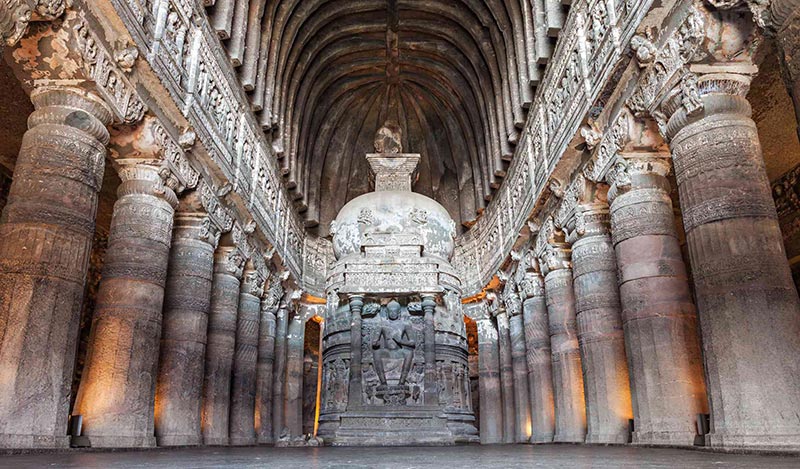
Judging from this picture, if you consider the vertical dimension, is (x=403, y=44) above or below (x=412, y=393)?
above

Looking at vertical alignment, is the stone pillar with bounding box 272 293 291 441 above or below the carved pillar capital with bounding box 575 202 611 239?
below

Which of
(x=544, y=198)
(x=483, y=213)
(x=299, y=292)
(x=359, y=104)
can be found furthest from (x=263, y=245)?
(x=359, y=104)

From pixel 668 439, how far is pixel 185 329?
8.00 metres

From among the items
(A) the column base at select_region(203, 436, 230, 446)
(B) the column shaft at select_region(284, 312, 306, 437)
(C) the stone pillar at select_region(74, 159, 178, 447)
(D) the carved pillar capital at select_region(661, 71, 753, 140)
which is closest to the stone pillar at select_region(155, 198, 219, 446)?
(A) the column base at select_region(203, 436, 230, 446)

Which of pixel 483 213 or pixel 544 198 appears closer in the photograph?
pixel 544 198

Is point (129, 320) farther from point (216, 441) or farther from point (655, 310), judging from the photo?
point (655, 310)

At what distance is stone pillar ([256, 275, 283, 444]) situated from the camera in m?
16.2

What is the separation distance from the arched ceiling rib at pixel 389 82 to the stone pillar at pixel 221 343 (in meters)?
4.27

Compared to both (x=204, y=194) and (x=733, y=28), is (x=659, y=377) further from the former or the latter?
(x=204, y=194)

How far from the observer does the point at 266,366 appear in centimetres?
1661

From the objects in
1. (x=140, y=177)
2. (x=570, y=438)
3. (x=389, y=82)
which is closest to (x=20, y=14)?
(x=140, y=177)

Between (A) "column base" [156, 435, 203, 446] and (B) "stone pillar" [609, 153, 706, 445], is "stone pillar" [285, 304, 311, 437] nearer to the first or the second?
(A) "column base" [156, 435, 203, 446]

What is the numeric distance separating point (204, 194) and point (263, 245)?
4611 millimetres

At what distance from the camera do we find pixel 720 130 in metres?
7.16
